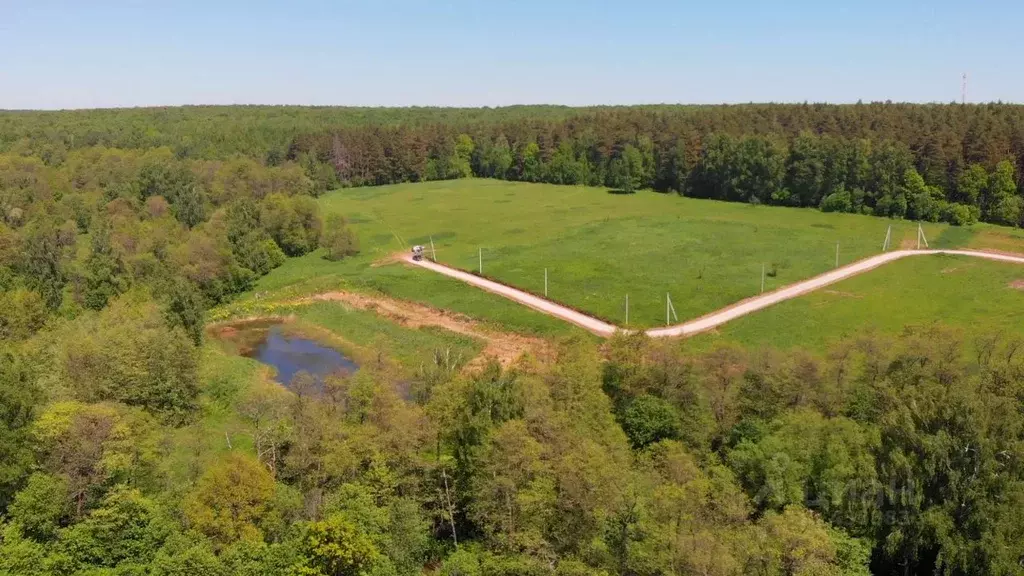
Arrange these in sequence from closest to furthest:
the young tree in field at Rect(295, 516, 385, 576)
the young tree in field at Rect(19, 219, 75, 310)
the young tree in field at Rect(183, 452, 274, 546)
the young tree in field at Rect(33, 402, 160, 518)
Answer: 1. the young tree in field at Rect(295, 516, 385, 576)
2. the young tree in field at Rect(183, 452, 274, 546)
3. the young tree in field at Rect(33, 402, 160, 518)
4. the young tree in field at Rect(19, 219, 75, 310)

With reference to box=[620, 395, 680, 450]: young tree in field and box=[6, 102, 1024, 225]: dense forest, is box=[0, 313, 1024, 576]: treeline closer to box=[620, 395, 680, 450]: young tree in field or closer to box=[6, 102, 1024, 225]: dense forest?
box=[620, 395, 680, 450]: young tree in field

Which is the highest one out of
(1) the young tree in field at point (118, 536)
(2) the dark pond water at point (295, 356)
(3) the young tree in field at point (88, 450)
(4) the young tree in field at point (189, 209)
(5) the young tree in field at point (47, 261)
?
(4) the young tree in field at point (189, 209)

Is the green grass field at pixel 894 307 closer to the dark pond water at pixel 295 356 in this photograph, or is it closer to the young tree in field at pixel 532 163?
the dark pond water at pixel 295 356

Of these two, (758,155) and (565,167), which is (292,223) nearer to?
(565,167)

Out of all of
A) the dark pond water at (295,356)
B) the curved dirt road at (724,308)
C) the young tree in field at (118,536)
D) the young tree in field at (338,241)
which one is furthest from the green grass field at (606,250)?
the young tree in field at (118,536)

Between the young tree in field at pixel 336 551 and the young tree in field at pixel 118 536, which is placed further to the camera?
the young tree in field at pixel 118 536

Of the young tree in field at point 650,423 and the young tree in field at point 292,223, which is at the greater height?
the young tree in field at point 292,223

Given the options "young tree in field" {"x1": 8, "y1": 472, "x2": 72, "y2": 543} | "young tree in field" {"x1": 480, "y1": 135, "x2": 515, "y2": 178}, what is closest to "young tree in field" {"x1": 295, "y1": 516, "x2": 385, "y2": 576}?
"young tree in field" {"x1": 8, "y1": 472, "x2": 72, "y2": 543}

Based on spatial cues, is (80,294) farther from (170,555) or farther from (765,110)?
(765,110)
